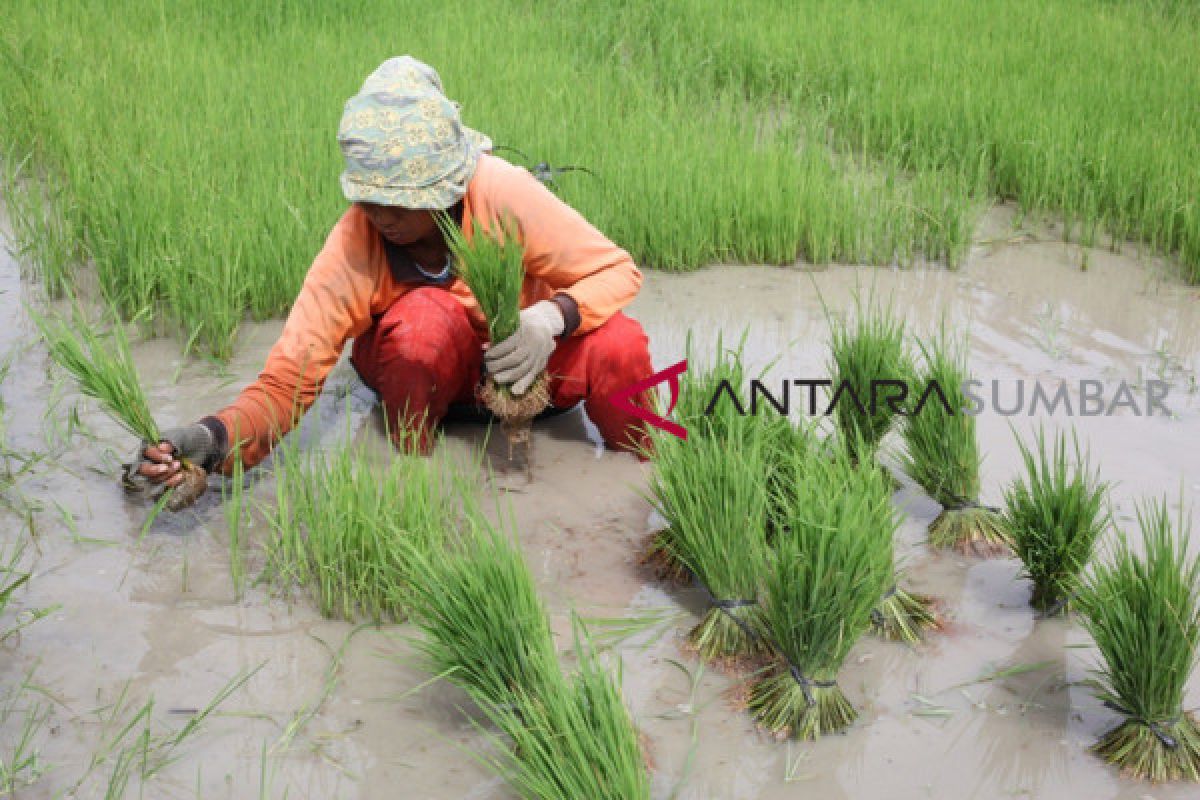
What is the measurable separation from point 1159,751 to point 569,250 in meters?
1.72

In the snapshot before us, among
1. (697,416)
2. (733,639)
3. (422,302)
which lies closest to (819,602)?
(733,639)

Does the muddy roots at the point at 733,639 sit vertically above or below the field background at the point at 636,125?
below

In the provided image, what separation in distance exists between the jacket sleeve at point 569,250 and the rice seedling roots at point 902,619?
3.27 ft

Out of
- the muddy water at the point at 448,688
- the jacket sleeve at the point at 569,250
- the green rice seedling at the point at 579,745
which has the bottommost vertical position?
the muddy water at the point at 448,688

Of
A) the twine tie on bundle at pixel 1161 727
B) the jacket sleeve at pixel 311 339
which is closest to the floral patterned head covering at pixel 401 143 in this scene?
the jacket sleeve at pixel 311 339

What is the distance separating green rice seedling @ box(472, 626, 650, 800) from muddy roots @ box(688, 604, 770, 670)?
1.41 feet

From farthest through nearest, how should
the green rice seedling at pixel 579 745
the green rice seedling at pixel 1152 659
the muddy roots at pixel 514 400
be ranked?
the muddy roots at pixel 514 400 < the green rice seedling at pixel 1152 659 < the green rice seedling at pixel 579 745

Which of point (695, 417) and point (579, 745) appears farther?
point (695, 417)

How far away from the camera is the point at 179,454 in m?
2.85

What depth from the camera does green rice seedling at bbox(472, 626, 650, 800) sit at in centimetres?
206

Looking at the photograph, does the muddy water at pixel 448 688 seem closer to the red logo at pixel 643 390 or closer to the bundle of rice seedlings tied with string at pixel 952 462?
the bundle of rice seedlings tied with string at pixel 952 462

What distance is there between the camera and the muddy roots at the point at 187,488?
2836mm

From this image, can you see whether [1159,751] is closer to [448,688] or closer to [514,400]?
[448,688]

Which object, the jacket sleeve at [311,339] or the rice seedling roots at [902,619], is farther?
the jacket sleeve at [311,339]
